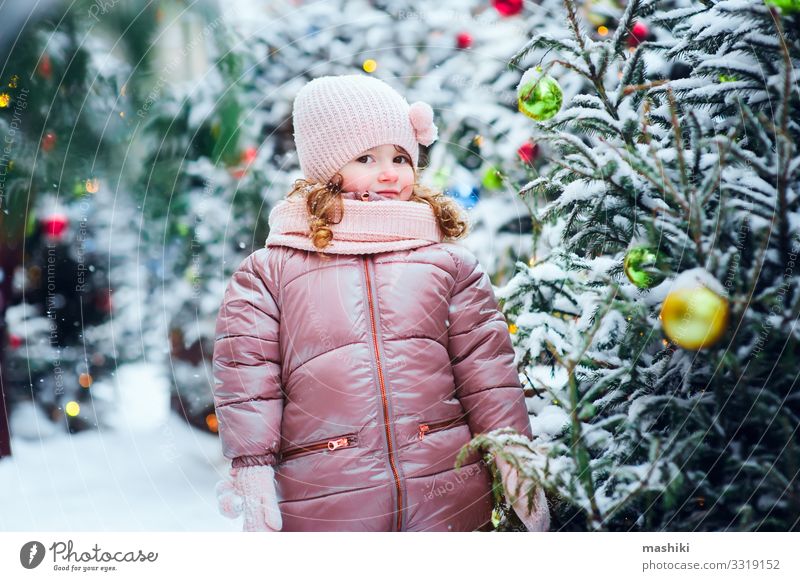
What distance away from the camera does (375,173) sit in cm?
110

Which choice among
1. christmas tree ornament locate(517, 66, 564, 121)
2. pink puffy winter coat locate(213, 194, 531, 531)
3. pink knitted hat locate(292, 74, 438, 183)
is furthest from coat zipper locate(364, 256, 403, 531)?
christmas tree ornament locate(517, 66, 564, 121)

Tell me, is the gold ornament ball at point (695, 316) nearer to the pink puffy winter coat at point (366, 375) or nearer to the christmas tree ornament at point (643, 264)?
the christmas tree ornament at point (643, 264)

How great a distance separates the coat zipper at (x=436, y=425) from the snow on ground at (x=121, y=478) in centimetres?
39

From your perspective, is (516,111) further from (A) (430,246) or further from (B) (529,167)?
(A) (430,246)

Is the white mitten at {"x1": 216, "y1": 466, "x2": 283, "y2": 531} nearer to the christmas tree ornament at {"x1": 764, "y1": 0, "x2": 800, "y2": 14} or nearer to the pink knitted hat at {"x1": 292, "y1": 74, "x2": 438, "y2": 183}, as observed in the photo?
the pink knitted hat at {"x1": 292, "y1": 74, "x2": 438, "y2": 183}

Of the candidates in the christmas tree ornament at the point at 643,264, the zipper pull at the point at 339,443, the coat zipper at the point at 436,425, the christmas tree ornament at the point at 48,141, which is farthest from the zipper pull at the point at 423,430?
the christmas tree ornament at the point at 48,141

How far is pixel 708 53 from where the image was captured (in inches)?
39.7

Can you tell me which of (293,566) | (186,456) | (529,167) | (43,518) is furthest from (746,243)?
(43,518)

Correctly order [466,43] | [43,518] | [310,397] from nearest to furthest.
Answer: [310,397]
[43,518]
[466,43]

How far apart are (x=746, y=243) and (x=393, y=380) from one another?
0.48m

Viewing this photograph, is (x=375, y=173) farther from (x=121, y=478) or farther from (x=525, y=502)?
(x=121, y=478)

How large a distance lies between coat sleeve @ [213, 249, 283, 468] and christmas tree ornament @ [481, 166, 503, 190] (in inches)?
19.4

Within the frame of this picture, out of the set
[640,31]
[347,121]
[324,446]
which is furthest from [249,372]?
[640,31]

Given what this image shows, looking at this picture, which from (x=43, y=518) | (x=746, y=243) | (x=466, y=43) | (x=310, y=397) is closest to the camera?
(x=746, y=243)
